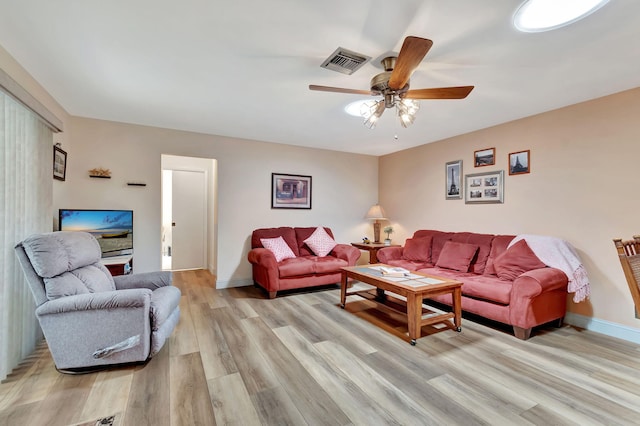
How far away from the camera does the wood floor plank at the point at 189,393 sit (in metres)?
1.65

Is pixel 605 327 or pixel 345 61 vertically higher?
pixel 345 61

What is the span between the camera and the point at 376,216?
5508 millimetres

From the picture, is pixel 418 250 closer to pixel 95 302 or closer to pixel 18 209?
pixel 95 302

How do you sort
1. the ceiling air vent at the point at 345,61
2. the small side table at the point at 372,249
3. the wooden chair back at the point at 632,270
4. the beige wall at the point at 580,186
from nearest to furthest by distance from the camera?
→ the wooden chair back at the point at 632,270
the ceiling air vent at the point at 345,61
the beige wall at the point at 580,186
the small side table at the point at 372,249

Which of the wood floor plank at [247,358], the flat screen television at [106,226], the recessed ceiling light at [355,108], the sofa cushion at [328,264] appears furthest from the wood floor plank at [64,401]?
the recessed ceiling light at [355,108]

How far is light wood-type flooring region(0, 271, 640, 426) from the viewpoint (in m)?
1.68

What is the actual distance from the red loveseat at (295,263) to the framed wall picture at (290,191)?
447mm

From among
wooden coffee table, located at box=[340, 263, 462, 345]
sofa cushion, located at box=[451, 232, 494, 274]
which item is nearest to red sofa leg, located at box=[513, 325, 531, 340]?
wooden coffee table, located at box=[340, 263, 462, 345]

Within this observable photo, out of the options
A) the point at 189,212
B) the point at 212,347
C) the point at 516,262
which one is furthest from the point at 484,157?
the point at 189,212

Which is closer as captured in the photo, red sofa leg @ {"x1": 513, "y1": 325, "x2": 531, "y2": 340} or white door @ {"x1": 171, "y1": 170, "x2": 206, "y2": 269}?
red sofa leg @ {"x1": 513, "y1": 325, "x2": 531, "y2": 340}

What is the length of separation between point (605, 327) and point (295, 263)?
3.48m

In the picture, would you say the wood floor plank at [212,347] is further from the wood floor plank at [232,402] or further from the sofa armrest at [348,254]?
the sofa armrest at [348,254]

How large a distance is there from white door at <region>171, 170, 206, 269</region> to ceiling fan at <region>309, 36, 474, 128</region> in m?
4.44

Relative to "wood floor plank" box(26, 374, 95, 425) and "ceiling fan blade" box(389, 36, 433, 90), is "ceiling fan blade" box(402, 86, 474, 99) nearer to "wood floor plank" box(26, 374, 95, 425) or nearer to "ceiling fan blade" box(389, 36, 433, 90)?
"ceiling fan blade" box(389, 36, 433, 90)
